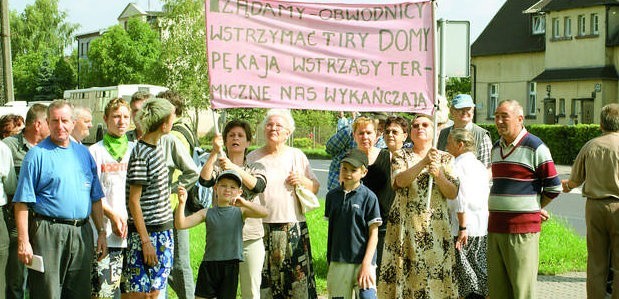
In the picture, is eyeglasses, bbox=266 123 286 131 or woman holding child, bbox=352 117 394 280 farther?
woman holding child, bbox=352 117 394 280

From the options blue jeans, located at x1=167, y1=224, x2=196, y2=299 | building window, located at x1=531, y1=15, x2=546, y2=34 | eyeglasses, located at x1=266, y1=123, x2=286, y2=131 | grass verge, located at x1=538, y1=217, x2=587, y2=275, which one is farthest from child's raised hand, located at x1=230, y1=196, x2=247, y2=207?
building window, located at x1=531, y1=15, x2=546, y2=34

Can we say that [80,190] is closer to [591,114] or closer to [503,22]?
[591,114]

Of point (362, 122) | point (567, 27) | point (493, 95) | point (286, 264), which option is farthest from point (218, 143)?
point (493, 95)

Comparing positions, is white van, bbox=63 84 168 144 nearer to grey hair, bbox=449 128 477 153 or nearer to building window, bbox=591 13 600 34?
building window, bbox=591 13 600 34

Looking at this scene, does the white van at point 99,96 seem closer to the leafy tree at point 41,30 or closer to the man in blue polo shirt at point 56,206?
the man in blue polo shirt at point 56,206

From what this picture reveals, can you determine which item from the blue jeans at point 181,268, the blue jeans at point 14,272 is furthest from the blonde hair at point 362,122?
the blue jeans at point 14,272

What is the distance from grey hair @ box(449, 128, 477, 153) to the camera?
9844 millimetres

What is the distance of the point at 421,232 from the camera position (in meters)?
8.98

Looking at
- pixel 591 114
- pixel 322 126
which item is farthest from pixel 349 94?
pixel 322 126

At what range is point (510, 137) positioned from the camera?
922cm

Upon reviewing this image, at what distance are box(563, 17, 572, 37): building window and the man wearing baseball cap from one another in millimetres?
50428

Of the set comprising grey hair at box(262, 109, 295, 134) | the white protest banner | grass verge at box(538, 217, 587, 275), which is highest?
the white protest banner

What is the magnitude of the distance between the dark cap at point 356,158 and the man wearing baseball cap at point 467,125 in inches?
75.6

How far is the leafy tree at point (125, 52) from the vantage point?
277ft
